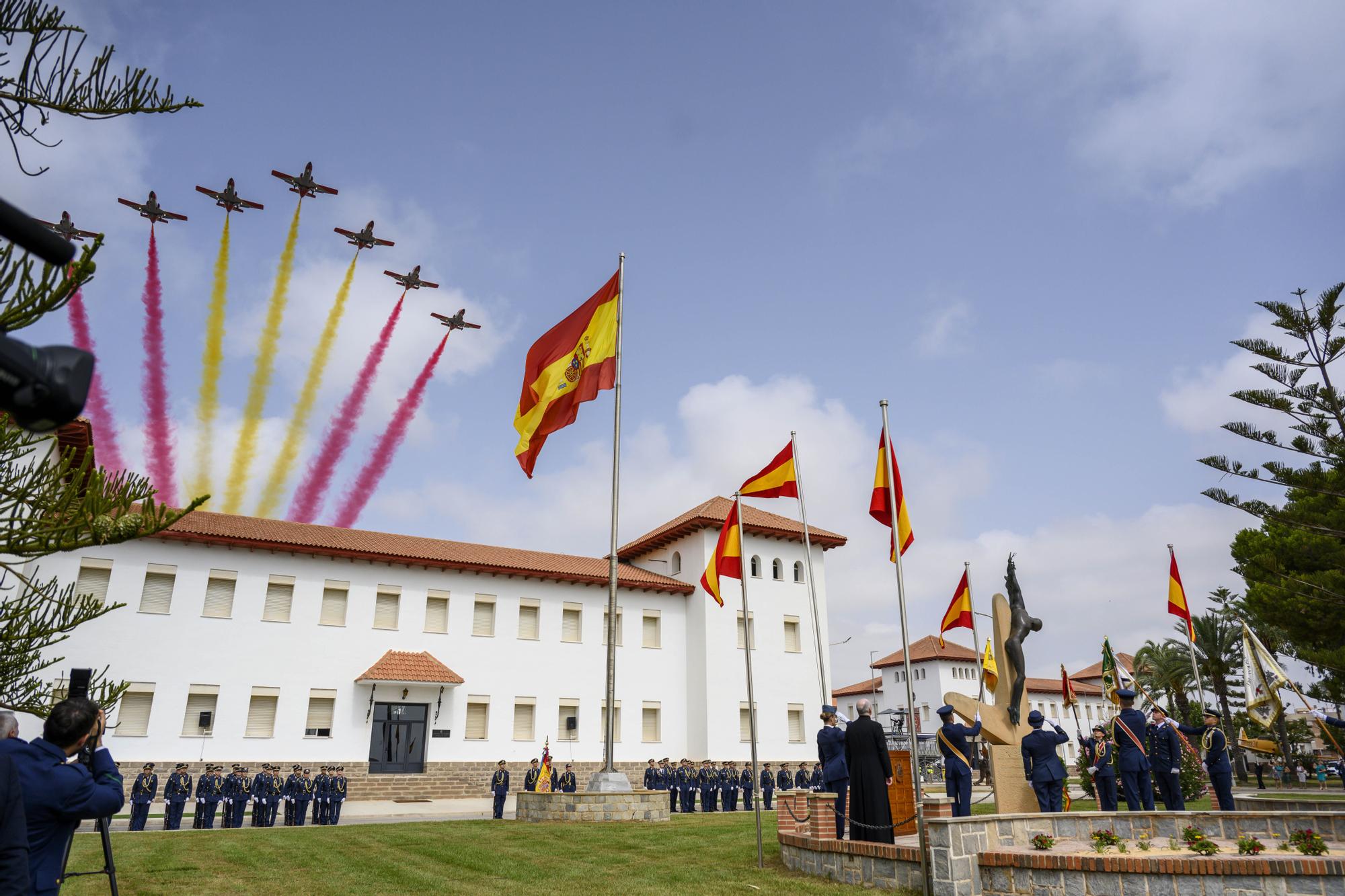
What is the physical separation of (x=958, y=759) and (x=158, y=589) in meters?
27.3

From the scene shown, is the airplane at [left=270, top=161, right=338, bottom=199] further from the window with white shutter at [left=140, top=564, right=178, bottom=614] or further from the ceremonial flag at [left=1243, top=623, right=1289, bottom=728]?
the ceremonial flag at [left=1243, top=623, right=1289, bottom=728]

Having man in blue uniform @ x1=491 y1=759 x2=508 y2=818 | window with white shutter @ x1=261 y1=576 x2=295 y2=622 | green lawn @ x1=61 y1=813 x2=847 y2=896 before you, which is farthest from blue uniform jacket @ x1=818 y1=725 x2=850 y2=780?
window with white shutter @ x1=261 y1=576 x2=295 y2=622

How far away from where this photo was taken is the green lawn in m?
10.3

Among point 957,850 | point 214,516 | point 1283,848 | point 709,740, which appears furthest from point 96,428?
point 1283,848

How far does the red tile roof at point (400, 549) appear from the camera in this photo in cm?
2959

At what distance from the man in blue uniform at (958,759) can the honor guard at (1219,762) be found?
4.35 meters

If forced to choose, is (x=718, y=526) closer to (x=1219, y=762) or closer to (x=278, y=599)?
(x=278, y=599)

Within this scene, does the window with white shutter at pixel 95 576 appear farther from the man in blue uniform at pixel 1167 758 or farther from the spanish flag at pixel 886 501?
the man in blue uniform at pixel 1167 758

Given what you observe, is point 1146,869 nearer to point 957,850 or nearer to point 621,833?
point 957,850

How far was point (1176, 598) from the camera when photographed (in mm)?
23031

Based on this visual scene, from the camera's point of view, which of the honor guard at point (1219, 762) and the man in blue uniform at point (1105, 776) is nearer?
the honor guard at point (1219, 762)

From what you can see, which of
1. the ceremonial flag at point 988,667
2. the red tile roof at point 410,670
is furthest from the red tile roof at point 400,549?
the ceremonial flag at point 988,667

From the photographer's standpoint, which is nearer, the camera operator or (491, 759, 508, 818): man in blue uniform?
the camera operator

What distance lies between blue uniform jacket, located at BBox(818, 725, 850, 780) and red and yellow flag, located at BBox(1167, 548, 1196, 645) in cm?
1422
